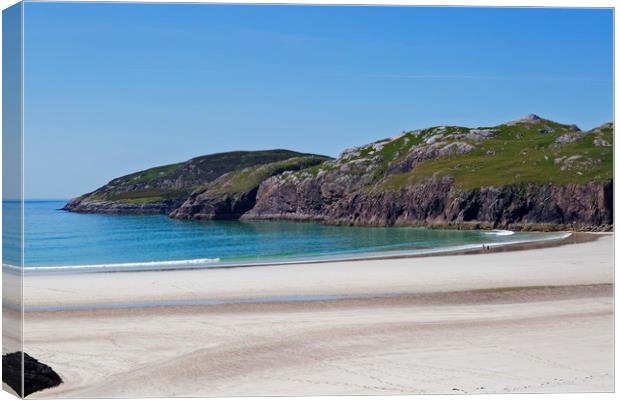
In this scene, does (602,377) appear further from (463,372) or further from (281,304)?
(281,304)

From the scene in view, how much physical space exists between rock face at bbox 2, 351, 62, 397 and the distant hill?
10406 millimetres

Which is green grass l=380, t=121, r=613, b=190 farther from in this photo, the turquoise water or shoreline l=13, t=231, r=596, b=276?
the turquoise water

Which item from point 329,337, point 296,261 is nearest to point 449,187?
point 296,261

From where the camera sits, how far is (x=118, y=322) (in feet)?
57.0

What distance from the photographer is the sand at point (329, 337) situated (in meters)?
13.2

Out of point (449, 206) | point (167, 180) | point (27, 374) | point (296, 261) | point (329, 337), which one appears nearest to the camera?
point (27, 374)

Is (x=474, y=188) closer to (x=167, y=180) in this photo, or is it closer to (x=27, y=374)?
(x=167, y=180)

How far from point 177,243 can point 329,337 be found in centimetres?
2167

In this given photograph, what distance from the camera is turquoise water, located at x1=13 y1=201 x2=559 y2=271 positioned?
28484 millimetres

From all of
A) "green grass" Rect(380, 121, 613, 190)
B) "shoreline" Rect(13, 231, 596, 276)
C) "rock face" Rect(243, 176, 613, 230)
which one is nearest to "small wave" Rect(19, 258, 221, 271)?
"shoreline" Rect(13, 231, 596, 276)

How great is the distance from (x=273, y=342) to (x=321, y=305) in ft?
15.0

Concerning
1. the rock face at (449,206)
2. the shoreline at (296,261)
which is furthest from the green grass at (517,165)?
the shoreline at (296,261)

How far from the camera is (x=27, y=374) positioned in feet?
41.4

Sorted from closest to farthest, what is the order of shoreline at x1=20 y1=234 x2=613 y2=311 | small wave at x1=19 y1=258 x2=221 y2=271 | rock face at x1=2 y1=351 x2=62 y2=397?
rock face at x1=2 y1=351 x2=62 y2=397
shoreline at x1=20 y1=234 x2=613 y2=311
small wave at x1=19 y1=258 x2=221 y2=271
